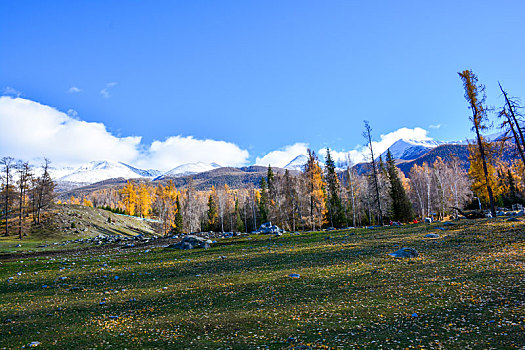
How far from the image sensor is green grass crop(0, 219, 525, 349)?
8969 millimetres

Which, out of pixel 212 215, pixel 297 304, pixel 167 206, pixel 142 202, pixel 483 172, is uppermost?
pixel 142 202

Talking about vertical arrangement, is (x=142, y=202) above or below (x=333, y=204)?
above

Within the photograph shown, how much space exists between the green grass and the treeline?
6020 centimetres

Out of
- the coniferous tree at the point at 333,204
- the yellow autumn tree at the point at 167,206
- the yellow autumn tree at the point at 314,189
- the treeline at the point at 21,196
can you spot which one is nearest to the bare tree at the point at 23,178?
the treeline at the point at 21,196

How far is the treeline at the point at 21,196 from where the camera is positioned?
68.6m

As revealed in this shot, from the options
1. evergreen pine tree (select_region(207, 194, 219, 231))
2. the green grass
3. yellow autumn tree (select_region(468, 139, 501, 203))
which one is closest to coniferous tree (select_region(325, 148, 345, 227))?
yellow autumn tree (select_region(468, 139, 501, 203))

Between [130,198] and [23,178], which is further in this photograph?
[130,198]

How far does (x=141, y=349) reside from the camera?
29.8ft

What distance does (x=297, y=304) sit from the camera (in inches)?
500

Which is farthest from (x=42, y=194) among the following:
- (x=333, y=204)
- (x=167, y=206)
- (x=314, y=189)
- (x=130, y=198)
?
(x=333, y=204)

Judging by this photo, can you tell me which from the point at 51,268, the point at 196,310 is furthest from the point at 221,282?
the point at 51,268

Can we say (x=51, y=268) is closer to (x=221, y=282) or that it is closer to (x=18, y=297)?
(x=18, y=297)

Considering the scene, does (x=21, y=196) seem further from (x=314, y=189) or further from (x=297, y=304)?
(x=297, y=304)

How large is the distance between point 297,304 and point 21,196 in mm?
83043
